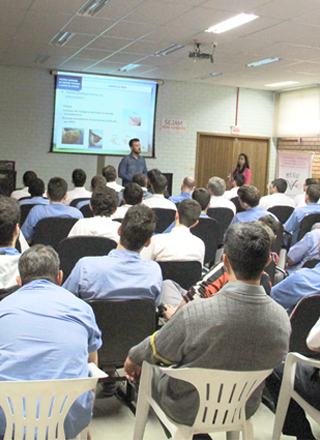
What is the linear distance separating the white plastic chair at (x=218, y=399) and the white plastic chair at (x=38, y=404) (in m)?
0.34

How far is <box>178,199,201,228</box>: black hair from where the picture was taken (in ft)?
11.4

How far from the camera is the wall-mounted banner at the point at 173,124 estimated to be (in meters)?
10.5

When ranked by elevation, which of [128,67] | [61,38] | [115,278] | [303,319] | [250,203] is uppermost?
[128,67]

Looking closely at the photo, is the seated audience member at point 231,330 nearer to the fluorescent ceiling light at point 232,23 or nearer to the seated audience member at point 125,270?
the seated audience member at point 125,270

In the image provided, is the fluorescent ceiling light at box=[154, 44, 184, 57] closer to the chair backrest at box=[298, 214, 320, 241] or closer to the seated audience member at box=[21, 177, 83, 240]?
the chair backrest at box=[298, 214, 320, 241]

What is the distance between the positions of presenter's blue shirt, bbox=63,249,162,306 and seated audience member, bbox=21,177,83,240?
1917 millimetres

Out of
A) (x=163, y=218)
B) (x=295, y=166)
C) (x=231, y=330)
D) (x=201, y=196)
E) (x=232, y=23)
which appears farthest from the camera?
(x=295, y=166)

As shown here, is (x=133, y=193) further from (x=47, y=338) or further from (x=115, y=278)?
(x=47, y=338)

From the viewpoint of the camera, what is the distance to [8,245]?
8.29ft

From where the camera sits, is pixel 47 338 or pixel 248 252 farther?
pixel 248 252

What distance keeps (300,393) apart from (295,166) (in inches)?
339

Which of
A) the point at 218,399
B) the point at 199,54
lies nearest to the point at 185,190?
the point at 199,54

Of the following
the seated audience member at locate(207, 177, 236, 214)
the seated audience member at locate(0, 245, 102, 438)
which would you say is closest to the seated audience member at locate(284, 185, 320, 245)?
the seated audience member at locate(207, 177, 236, 214)

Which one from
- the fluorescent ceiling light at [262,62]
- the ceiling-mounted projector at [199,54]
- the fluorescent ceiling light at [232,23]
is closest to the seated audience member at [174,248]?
the fluorescent ceiling light at [232,23]
